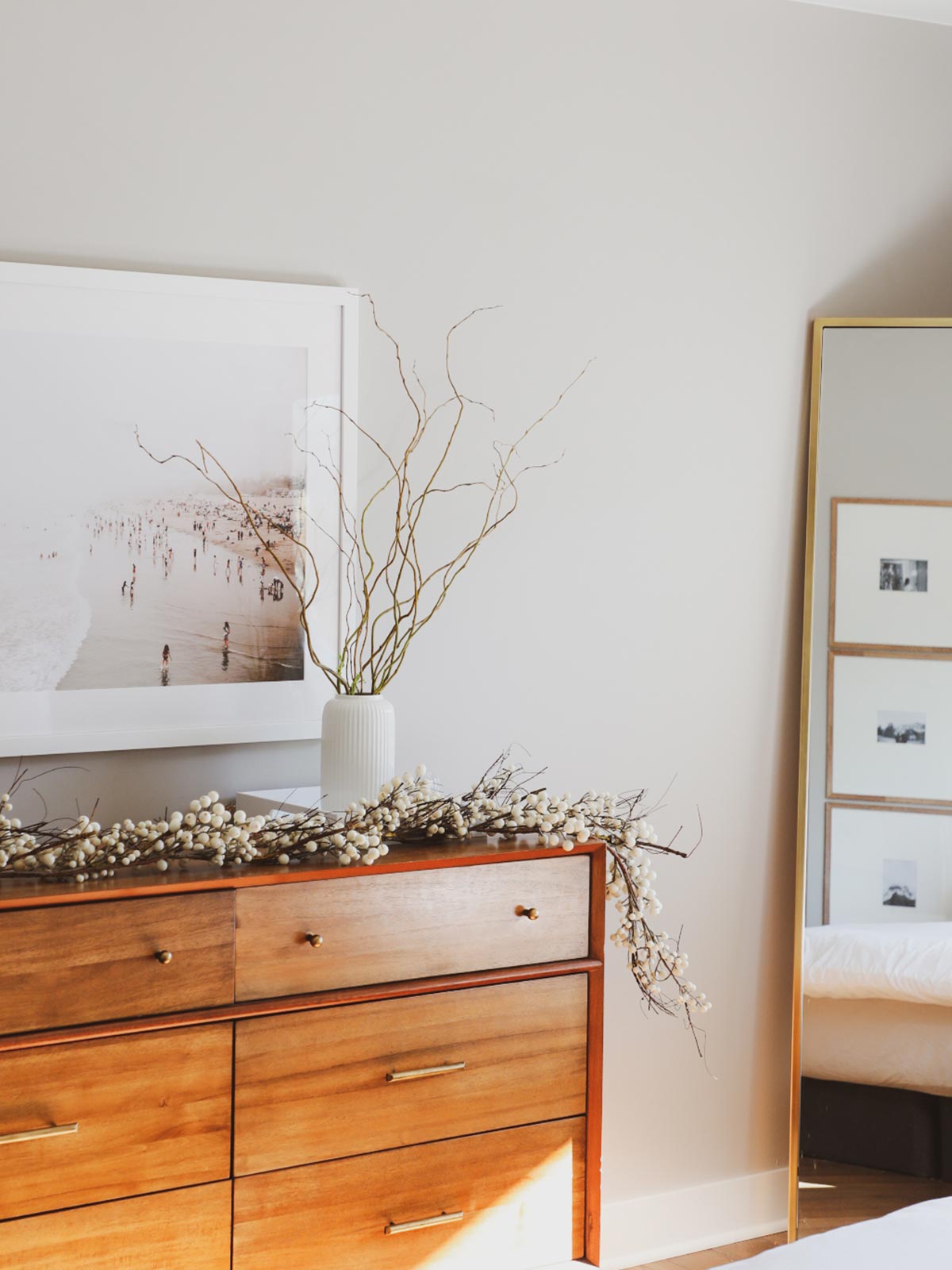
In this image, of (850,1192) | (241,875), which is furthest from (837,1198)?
(241,875)

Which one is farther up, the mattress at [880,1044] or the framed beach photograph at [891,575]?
the framed beach photograph at [891,575]

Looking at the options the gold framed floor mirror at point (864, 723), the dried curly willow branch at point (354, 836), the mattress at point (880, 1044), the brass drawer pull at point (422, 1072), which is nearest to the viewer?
the dried curly willow branch at point (354, 836)

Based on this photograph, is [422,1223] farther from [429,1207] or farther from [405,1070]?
[405,1070]

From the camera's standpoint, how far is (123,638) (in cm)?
219

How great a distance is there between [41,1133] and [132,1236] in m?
0.20

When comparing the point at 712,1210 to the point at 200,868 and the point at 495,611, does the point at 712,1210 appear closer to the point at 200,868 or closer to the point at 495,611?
the point at 495,611

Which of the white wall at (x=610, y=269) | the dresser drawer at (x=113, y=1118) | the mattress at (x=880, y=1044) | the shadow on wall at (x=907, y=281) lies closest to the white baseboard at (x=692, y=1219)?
the white wall at (x=610, y=269)

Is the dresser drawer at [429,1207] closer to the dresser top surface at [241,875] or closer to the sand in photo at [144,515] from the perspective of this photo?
the dresser top surface at [241,875]

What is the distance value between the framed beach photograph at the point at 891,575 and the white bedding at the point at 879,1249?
1539mm

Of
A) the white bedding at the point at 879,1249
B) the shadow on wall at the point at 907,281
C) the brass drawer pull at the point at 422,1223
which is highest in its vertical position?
the shadow on wall at the point at 907,281

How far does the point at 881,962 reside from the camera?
8.90 feet

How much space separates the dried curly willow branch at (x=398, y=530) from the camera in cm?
234

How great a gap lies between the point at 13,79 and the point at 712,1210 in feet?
8.69

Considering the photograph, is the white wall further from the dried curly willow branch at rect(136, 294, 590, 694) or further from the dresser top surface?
the dresser top surface
